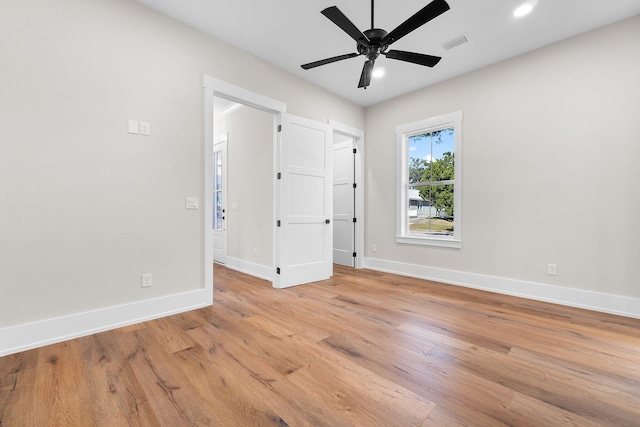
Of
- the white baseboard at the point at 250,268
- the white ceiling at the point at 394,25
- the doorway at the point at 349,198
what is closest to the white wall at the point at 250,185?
the white baseboard at the point at 250,268

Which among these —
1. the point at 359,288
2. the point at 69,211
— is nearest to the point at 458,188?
the point at 359,288

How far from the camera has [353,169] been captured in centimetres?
515

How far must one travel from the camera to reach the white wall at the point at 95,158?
79.8 inches

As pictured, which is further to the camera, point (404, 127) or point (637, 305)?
point (404, 127)

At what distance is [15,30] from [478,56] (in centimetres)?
447

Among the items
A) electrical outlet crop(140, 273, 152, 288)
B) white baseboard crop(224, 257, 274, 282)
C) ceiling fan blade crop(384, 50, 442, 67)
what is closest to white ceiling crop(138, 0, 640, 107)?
ceiling fan blade crop(384, 50, 442, 67)

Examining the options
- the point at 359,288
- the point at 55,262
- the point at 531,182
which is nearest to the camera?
the point at 55,262

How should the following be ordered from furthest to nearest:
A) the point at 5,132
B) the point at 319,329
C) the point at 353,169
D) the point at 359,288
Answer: the point at 353,169, the point at 359,288, the point at 319,329, the point at 5,132

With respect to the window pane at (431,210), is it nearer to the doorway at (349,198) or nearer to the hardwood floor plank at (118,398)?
the doorway at (349,198)

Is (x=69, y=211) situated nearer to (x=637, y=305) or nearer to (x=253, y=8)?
(x=253, y=8)

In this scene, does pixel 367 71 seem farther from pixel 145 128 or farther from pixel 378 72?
pixel 145 128

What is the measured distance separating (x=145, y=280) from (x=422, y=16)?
3.14 metres

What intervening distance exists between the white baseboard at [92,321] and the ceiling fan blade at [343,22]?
2762 mm

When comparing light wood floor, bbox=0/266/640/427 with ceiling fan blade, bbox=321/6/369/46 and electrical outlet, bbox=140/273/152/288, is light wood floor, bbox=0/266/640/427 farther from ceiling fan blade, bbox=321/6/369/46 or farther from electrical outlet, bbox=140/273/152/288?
ceiling fan blade, bbox=321/6/369/46
